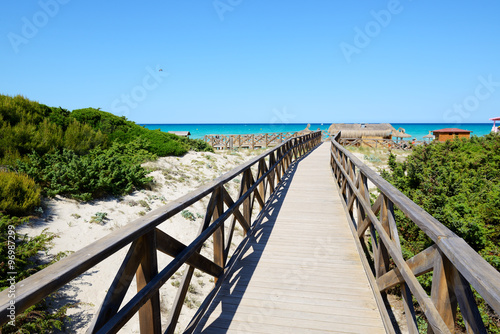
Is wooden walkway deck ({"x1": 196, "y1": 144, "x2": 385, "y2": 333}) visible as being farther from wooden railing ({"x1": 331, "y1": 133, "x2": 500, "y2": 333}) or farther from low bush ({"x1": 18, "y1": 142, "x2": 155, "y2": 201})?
low bush ({"x1": 18, "y1": 142, "x2": 155, "y2": 201})

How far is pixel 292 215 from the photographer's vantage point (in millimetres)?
6582

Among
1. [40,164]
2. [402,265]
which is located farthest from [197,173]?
[402,265]

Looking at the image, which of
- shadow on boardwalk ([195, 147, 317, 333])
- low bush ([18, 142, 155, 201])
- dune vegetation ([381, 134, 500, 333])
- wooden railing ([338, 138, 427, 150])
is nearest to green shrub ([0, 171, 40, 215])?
low bush ([18, 142, 155, 201])

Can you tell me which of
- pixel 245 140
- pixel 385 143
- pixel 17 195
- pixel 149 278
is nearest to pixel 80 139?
pixel 17 195

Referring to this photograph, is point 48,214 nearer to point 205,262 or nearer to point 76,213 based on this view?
point 76,213

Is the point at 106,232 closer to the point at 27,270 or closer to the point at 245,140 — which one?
the point at 27,270

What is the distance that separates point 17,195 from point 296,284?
485 cm

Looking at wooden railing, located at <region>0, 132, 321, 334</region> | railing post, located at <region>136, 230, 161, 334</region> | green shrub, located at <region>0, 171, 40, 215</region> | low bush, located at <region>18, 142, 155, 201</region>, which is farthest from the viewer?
low bush, located at <region>18, 142, 155, 201</region>

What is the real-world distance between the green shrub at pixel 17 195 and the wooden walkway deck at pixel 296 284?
150 inches

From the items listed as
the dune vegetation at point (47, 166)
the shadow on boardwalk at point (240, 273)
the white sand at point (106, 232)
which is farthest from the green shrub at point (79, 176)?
the shadow on boardwalk at point (240, 273)

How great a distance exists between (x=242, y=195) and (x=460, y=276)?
337 centimetres

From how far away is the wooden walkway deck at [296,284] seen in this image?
9.81ft

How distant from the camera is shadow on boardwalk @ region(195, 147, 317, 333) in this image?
3051 millimetres

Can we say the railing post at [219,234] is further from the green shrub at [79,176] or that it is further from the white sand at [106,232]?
the green shrub at [79,176]
